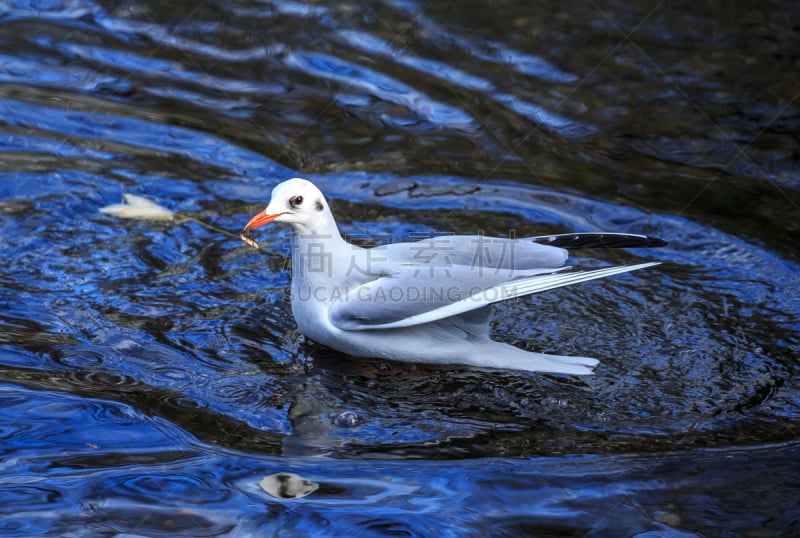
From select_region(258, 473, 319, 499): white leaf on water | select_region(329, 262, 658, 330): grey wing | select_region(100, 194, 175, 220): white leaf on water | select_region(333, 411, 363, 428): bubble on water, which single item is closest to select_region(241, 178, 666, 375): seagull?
select_region(329, 262, 658, 330): grey wing

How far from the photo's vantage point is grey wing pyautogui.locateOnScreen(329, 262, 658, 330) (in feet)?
16.2

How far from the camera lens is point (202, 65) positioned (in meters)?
8.94

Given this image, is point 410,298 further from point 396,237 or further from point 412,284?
point 396,237

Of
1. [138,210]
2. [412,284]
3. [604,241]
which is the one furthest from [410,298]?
[138,210]

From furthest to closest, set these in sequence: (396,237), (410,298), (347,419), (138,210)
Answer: (138,210) → (396,237) → (410,298) → (347,419)

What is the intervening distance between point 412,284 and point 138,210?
8.37 ft

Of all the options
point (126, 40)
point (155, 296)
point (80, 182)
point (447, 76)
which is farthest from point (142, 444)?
point (126, 40)

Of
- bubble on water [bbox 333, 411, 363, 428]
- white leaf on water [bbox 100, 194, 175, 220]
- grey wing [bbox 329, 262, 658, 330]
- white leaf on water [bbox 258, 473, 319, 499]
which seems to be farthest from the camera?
white leaf on water [bbox 100, 194, 175, 220]

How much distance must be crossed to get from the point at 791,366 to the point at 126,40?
6652 mm

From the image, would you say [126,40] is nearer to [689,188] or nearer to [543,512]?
[689,188]

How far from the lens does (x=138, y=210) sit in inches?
265

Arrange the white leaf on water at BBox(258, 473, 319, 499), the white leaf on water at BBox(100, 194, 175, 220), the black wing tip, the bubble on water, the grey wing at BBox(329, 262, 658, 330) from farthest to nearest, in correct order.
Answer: the white leaf on water at BBox(100, 194, 175, 220) → the black wing tip → the grey wing at BBox(329, 262, 658, 330) → the bubble on water → the white leaf on water at BBox(258, 473, 319, 499)

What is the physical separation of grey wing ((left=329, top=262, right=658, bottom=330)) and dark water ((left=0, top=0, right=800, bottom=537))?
1.13 ft

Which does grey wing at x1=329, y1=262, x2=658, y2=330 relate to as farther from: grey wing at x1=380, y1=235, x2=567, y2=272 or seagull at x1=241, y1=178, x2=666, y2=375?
grey wing at x1=380, y1=235, x2=567, y2=272
